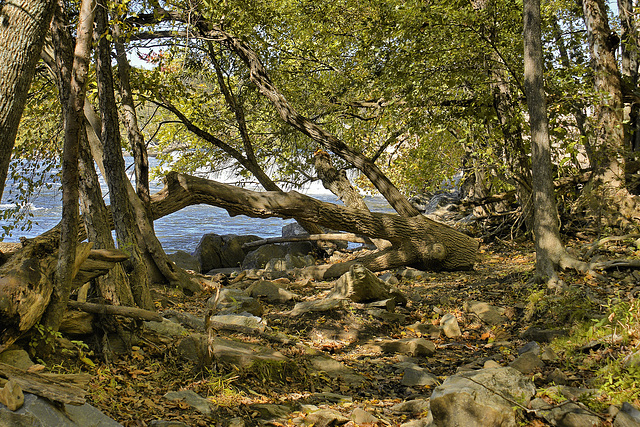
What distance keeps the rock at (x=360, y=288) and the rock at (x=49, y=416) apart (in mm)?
4210

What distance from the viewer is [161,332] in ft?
14.1

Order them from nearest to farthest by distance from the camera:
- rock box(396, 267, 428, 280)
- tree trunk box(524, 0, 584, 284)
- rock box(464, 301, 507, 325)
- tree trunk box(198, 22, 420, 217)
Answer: rock box(464, 301, 507, 325)
tree trunk box(524, 0, 584, 284)
rock box(396, 267, 428, 280)
tree trunk box(198, 22, 420, 217)

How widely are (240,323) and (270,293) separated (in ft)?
6.37

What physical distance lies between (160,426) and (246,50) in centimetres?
747

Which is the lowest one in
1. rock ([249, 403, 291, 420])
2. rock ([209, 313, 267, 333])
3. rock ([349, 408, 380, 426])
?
rock ([349, 408, 380, 426])

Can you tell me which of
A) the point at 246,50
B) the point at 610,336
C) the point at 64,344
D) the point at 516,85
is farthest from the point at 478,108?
the point at 64,344

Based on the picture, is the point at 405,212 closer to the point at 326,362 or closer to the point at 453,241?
the point at 453,241

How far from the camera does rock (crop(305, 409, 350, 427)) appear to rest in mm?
3156

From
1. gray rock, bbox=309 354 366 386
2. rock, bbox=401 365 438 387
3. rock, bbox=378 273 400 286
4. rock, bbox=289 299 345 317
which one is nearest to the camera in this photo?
rock, bbox=401 365 438 387

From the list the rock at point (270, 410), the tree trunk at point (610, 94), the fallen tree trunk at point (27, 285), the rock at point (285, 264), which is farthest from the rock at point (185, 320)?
the tree trunk at point (610, 94)

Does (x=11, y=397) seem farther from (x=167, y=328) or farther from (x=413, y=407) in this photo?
(x=413, y=407)

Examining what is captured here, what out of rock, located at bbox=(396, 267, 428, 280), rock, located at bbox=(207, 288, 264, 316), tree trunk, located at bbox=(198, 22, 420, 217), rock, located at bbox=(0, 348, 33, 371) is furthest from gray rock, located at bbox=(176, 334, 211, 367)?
tree trunk, located at bbox=(198, 22, 420, 217)

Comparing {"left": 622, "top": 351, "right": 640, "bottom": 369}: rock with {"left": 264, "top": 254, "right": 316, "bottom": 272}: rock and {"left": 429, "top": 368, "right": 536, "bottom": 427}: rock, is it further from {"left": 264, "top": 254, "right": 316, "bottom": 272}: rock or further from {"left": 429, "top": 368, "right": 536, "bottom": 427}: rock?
{"left": 264, "top": 254, "right": 316, "bottom": 272}: rock

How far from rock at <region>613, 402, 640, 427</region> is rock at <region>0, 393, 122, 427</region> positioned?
2.72m
